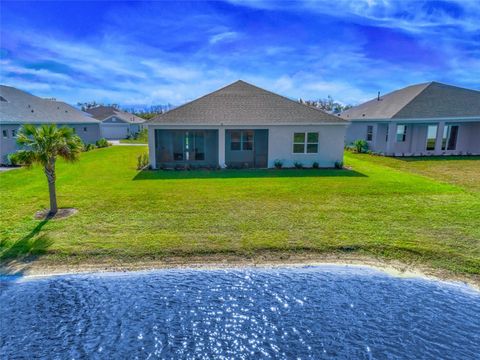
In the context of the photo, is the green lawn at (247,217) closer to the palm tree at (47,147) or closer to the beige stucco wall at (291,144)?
the palm tree at (47,147)

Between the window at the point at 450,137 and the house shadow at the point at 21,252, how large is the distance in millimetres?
30920

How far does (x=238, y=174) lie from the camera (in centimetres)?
1898

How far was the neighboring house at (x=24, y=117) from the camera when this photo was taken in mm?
23406

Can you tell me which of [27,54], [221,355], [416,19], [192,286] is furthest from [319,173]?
[27,54]

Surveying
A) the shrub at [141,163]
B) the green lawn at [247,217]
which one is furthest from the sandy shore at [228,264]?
the shrub at [141,163]

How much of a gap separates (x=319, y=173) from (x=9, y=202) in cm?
1564

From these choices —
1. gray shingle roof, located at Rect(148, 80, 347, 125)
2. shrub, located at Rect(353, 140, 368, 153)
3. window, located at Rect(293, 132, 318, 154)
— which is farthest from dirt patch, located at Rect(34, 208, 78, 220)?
shrub, located at Rect(353, 140, 368, 153)

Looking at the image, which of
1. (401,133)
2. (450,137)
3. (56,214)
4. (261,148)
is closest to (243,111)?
(261,148)

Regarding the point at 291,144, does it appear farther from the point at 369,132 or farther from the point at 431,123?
the point at 431,123

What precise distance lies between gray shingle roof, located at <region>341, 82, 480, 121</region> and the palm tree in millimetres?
25183

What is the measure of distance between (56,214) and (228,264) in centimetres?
709

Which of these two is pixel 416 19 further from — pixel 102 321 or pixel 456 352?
pixel 102 321

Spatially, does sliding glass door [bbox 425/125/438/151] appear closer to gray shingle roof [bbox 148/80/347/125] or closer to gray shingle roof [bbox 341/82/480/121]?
gray shingle roof [bbox 341/82/480/121]

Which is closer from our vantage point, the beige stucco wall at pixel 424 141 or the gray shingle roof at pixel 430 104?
the gray shingle roof at pixel 430 104
